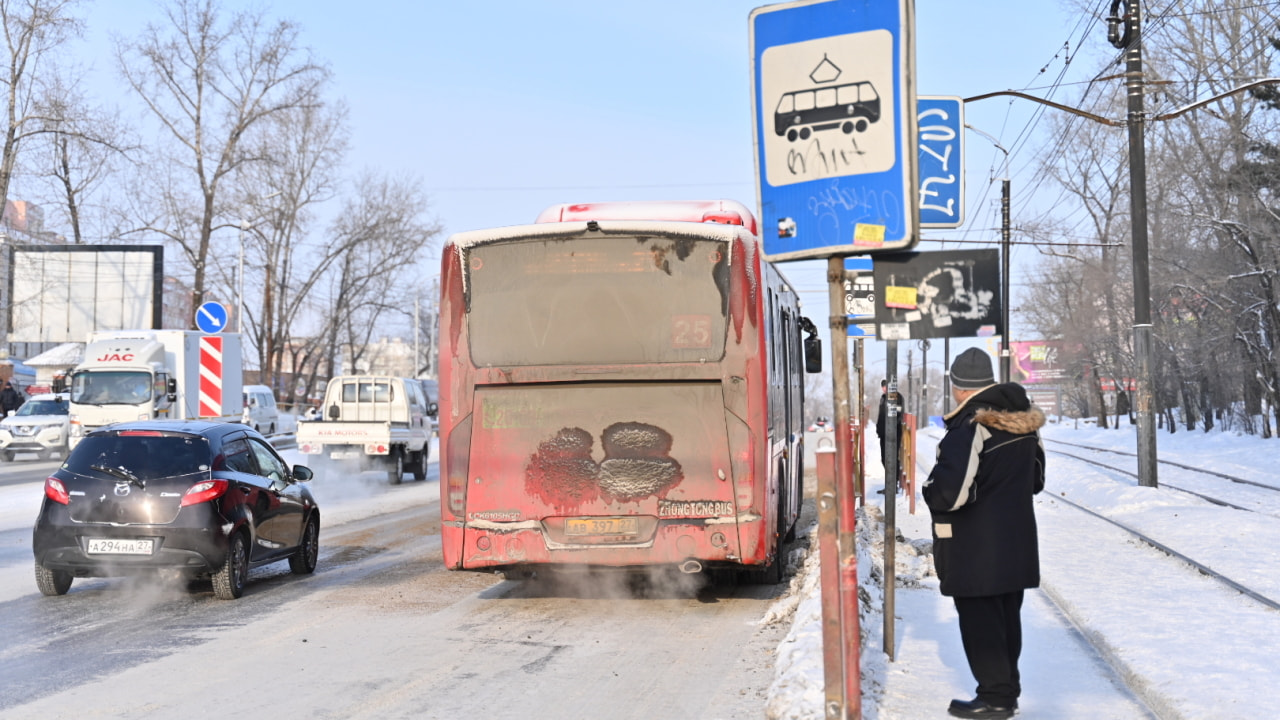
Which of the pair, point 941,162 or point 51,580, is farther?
point 51,580

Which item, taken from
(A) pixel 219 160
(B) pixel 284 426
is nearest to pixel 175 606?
(A) pixel 219 160

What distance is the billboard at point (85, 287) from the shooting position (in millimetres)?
50375

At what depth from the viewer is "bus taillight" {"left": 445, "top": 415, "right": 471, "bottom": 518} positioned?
982 centimetres

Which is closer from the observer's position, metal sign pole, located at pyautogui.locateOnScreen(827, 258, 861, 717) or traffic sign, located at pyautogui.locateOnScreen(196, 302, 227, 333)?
metal sign pole, located at pyautogui.locateOnScreen(827, 258, 861, 717)

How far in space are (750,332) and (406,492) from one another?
54.9 ft

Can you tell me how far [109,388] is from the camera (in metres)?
29.7

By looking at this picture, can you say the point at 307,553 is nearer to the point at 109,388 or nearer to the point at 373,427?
the point at 373,427

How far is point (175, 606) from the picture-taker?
10.1 m

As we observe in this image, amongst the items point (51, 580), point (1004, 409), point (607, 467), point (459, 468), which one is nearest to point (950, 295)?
point (1004, 409)

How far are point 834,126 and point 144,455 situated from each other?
24.5 ft

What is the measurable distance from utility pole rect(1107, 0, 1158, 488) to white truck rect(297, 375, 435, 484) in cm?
1501

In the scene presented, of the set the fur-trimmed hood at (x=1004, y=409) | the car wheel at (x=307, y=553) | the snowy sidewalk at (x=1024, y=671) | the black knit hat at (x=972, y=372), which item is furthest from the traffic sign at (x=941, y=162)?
the car wheel at (x=307, y=553)

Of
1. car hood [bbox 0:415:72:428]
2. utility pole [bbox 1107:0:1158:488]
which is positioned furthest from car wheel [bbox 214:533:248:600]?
car hood [bbox 0:415:72:428]

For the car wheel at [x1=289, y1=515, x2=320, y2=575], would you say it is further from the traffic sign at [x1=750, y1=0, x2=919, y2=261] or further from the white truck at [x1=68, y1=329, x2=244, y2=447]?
the white truck at [x1=68, y1=329, x2=244, y2=447]
